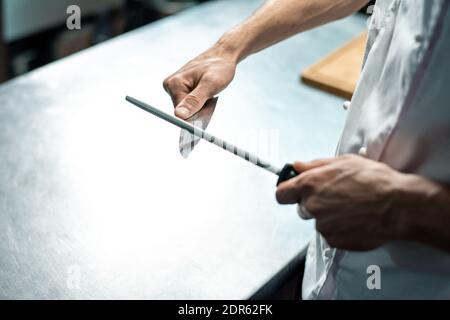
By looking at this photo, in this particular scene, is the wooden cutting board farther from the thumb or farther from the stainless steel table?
the thumb

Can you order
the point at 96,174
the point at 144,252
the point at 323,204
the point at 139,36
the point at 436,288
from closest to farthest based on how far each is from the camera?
the point at 323,204
the point at 436,288
the point at 144,252
the point at 96,174
the point at 139,36

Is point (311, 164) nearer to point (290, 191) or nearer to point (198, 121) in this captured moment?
point (290, 191)

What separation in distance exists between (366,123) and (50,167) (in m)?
0.57

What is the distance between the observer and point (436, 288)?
0.71 meters

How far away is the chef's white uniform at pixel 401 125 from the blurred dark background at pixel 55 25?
5.60 ft

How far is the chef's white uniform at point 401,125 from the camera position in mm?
589

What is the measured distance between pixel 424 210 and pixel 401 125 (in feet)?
0.37

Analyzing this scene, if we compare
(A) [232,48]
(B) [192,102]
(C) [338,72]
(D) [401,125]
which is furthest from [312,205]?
(C) [338,72]

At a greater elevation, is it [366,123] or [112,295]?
[366,123]

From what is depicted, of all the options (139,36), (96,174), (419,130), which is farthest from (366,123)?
(139,36)

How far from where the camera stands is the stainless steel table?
793 mm

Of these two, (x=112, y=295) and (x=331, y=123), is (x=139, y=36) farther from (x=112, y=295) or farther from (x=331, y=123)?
(x=112, y=295)

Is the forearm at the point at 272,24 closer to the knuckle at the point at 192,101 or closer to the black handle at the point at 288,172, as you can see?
the knuckle at the point at 192,101

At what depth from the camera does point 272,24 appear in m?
0.93
